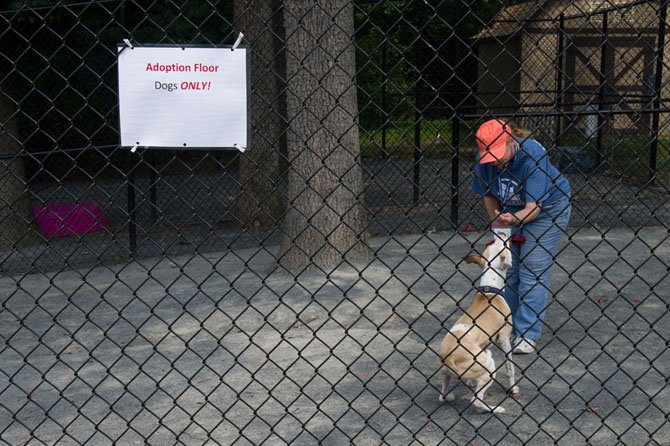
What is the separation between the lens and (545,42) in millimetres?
15305

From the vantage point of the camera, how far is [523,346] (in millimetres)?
5637

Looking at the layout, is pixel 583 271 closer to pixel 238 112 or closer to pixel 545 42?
pixel 238 112

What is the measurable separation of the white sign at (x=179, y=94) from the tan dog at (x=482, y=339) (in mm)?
1943

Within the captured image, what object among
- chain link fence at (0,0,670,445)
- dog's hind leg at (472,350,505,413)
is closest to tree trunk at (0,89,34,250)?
chain link fence at (0,0,670,445)

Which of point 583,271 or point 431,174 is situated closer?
point 583,271

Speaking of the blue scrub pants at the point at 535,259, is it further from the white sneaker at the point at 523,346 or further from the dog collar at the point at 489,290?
the dog collar at the point at 489,290

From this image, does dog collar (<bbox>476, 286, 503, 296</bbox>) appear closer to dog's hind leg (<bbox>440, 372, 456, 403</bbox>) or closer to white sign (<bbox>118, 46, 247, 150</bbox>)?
dog's hind leg (<bbox>440, 372, 456, 403</bbox>)

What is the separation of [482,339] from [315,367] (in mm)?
1155

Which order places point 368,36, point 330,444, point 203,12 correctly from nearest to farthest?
1. point 330,444
2. point 203,12
3. point 368,36

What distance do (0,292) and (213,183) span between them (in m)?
4.86

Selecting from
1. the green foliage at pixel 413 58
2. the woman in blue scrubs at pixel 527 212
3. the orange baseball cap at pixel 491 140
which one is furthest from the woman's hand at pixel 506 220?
the green foliage at pixel 413 58

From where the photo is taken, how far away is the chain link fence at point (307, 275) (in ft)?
13.9

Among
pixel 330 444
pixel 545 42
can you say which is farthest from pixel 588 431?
pixel 545 42

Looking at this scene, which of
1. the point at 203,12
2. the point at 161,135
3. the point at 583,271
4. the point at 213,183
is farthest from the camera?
the point at 213,183
